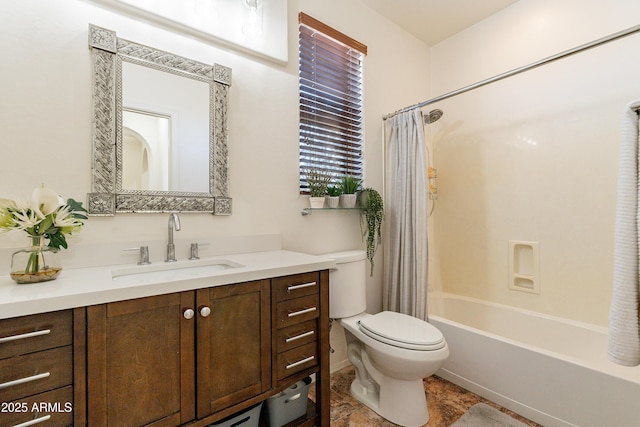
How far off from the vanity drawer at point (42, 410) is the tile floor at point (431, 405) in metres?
1.24

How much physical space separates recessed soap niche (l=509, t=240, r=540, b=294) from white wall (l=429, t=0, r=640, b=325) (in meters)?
0.04

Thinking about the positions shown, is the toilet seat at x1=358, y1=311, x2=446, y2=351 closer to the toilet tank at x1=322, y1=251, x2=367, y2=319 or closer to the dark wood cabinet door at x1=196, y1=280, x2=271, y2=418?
the toilet tank at x1=322, y1=251, x2=367, y2=319

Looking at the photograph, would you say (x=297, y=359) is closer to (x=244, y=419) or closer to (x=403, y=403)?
(x=244, y=419)

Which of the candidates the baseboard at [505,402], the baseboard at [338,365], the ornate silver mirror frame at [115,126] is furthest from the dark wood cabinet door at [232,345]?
the baseboard at [505,402]

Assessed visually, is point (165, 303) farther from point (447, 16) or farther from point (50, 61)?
point (447, 16)

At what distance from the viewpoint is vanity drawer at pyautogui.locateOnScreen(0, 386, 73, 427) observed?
0.75 m

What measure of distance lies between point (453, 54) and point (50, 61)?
291 centimetres

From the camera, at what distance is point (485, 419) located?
1564mm

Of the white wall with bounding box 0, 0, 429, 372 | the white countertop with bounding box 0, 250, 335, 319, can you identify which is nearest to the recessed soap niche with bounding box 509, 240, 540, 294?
the white wall with bounding box 0, 0, 429, 372

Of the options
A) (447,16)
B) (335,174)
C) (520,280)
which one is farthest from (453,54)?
(520,280)

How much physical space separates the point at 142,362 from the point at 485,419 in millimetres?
1738

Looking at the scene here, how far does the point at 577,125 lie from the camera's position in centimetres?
196

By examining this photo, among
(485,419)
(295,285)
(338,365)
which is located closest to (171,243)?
(295,285)

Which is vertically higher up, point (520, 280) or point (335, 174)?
point (335, 174)
